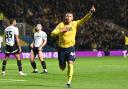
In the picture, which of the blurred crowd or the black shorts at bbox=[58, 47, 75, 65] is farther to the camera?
the blurred crowd

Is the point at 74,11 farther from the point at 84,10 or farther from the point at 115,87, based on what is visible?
the point at 115,87

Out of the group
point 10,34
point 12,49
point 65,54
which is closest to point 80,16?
point 10,34

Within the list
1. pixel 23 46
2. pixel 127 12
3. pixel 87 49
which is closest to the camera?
pixel 23 46

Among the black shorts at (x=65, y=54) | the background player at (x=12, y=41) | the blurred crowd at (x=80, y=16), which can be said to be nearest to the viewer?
the black shorts at (x=65, y=54)

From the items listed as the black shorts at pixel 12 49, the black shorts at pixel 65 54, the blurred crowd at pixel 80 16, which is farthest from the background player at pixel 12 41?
the blurred crowd at pixel 80 16

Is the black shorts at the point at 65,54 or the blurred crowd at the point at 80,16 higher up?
the blurred crowd at the point at 80,16

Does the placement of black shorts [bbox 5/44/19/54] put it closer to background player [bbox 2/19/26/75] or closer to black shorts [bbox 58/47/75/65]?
background player [bbox 2/19/26/75]

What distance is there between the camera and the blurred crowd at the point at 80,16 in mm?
54375

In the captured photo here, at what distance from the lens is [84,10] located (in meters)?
56.3

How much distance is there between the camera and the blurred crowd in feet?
178

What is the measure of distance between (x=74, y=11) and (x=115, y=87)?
39420mm

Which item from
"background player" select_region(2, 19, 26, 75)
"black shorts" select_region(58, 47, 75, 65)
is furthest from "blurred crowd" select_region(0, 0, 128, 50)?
"black shorts" select_region(58, 47, 75, 65)

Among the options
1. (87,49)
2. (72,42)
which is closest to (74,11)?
(87,49)

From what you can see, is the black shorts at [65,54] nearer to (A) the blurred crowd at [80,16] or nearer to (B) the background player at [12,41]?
(B) the background player at [12,41]
